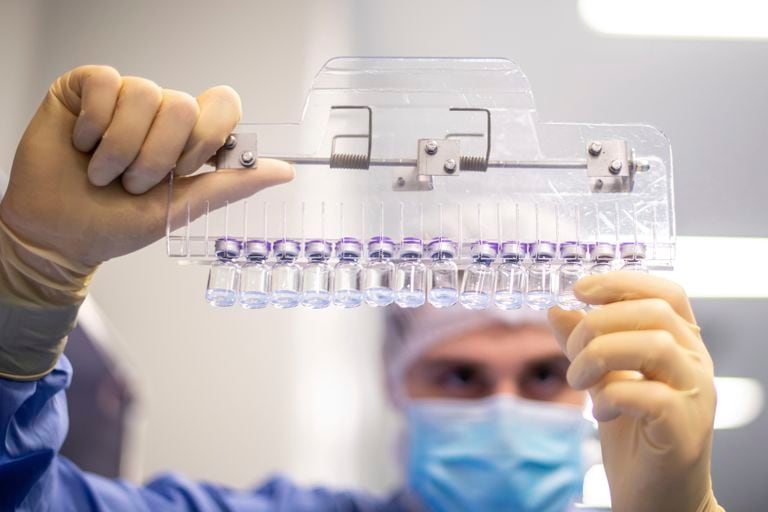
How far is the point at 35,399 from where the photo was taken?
1526 mm

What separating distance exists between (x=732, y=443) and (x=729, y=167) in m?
1.61

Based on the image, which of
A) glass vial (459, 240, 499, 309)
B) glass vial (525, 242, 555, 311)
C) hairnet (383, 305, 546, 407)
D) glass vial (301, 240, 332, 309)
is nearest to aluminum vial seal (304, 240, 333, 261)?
glass vial (301, 240, 332, 309)

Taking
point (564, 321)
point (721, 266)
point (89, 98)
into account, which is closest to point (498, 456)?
point (564, 321)

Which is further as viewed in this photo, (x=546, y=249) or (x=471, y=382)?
(x=471, y=382)

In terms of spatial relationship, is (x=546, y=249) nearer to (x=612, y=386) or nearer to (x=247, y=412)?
(x=612, y=386)

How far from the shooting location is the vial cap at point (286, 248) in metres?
1.26

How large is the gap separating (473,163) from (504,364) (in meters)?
1.13

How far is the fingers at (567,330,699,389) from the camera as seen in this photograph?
1233 mm

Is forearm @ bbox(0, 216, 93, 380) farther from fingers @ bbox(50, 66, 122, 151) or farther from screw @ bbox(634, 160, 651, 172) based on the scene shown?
screw @ bbox(634, 160, 651, 172)

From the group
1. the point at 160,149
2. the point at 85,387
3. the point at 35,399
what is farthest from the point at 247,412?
the point at 160,149

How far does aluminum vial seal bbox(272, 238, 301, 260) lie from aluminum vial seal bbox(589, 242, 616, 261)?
51 centimetres

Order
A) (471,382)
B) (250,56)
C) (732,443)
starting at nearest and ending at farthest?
(471,382), (250,56), (732,443)

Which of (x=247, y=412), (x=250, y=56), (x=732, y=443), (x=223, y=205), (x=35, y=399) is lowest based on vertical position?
(x=732, y=443)

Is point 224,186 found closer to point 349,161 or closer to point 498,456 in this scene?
point 349,161
